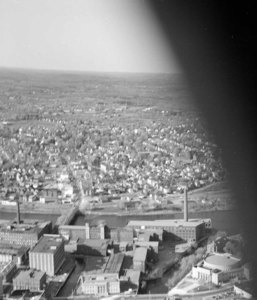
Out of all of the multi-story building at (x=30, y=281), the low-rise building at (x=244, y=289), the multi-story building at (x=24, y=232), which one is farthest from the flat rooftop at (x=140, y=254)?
the low-rise building at (x=244, y=289)

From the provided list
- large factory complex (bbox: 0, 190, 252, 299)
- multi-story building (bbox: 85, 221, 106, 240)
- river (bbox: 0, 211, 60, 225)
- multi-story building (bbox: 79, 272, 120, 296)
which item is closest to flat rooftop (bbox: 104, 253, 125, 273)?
large factory complex (bbox: 0, 190, 252, 299)

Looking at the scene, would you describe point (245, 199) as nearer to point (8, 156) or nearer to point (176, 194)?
point (176, 194)

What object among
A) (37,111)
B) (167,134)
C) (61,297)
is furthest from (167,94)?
(61,297)

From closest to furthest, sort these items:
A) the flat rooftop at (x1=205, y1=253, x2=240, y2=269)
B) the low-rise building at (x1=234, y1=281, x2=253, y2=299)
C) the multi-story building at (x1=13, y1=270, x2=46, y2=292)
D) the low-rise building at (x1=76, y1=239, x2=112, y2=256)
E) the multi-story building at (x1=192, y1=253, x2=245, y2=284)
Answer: the low-rise building at (x1=234, y1=281, x2=253, y2=299), the multi-story building at (x1=192, y1=253, x2=245, y2=284), the flat rooftop at (x1=205, y1=253, x2=240, y2=269), the multi-story building at (x1=13, y1=270, x2=46, y2=292), the low-rise building at (x1=76, y1=239, x2=112, y2=256)

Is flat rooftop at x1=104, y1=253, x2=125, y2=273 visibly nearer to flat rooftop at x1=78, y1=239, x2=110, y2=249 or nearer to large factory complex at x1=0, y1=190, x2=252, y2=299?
large factory complex at x1=0, y1=190, x2=252, y2=299

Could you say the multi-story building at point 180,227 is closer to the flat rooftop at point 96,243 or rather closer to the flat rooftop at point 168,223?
the flat rooftop at point 168,223
